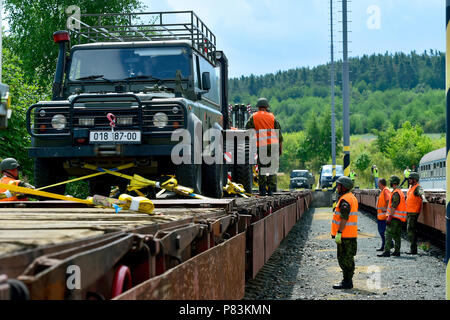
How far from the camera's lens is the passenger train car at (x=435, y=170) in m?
34.9

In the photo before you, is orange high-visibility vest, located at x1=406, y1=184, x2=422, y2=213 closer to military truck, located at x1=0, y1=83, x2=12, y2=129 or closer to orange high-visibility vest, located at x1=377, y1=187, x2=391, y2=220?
orange high-visibility vest, located at x1=377, y1=187, x2=391, y2=220

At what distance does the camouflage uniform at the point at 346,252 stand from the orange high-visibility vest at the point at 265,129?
279cm

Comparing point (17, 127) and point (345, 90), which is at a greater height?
point (345, 90)

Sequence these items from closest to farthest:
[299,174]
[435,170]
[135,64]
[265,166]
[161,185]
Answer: [161,185] → [135,64] → [265,166] → [435,170] → [299,174]

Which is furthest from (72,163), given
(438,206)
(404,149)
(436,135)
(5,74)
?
(436,135)

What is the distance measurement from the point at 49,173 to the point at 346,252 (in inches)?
177

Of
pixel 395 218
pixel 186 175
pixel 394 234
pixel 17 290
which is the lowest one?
pixel 394 234

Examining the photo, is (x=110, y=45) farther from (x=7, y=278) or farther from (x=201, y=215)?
(x=7, y=278)

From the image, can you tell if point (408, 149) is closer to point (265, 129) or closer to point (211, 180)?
point (265, 129)

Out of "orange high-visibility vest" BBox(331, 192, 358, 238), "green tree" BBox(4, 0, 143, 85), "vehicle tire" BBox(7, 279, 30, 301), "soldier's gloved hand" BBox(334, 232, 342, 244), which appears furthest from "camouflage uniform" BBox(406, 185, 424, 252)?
"green tree" BBox(4, 0, 143, 85)

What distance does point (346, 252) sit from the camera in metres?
10.1

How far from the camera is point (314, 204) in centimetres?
4000


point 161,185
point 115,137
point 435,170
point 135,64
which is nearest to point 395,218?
point 135,64

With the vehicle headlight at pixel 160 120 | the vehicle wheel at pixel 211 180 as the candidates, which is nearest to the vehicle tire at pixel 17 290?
the vehicle headlight at pixel 160 120
